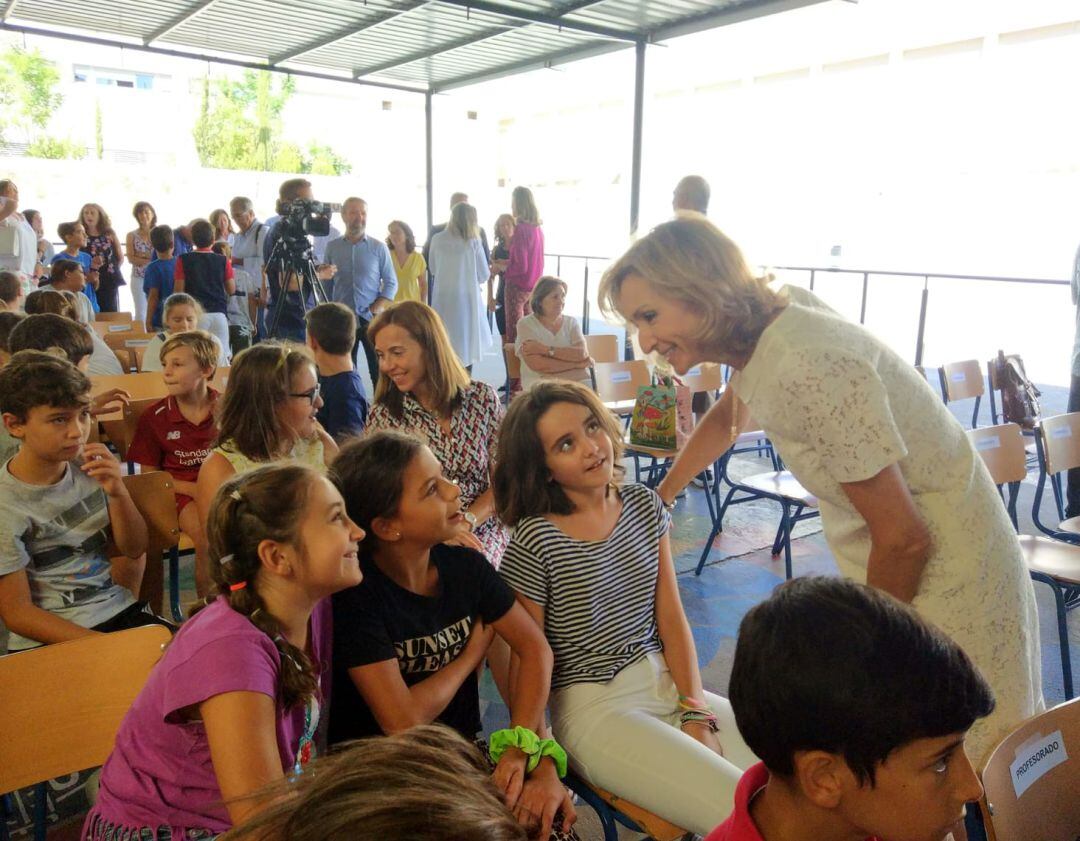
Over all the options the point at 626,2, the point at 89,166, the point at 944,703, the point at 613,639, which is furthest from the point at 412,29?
the point at 89,166

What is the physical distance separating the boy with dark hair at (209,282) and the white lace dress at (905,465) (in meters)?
4.70

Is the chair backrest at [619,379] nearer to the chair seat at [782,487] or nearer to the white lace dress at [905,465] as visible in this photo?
the chair seat at [782,487]

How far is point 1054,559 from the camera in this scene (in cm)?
268

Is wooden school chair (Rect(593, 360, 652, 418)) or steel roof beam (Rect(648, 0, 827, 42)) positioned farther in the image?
steel roof beam (Rect(648, 0, 827, 42))

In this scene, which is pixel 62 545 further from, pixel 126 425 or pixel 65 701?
pixel 126 425

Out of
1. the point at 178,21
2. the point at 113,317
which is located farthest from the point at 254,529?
the point at 178,21

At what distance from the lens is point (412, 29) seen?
803 centimetres

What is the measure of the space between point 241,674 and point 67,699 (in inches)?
21.0

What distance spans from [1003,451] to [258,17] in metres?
7.73

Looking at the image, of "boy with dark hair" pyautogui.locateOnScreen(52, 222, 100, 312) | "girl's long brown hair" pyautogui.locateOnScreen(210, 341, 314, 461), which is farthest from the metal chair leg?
"boy with dark hair" pyautogui.locateOnScreen(52, 222, 100, 312)

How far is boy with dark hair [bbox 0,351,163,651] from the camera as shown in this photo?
6.01 feet

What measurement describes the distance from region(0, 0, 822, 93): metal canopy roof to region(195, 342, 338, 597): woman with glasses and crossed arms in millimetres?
4578

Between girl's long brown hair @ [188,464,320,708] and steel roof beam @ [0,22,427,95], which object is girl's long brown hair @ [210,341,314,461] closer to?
girl's long brown hair @ [188,464,320,708]

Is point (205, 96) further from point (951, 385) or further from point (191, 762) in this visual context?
point (191, 762)
